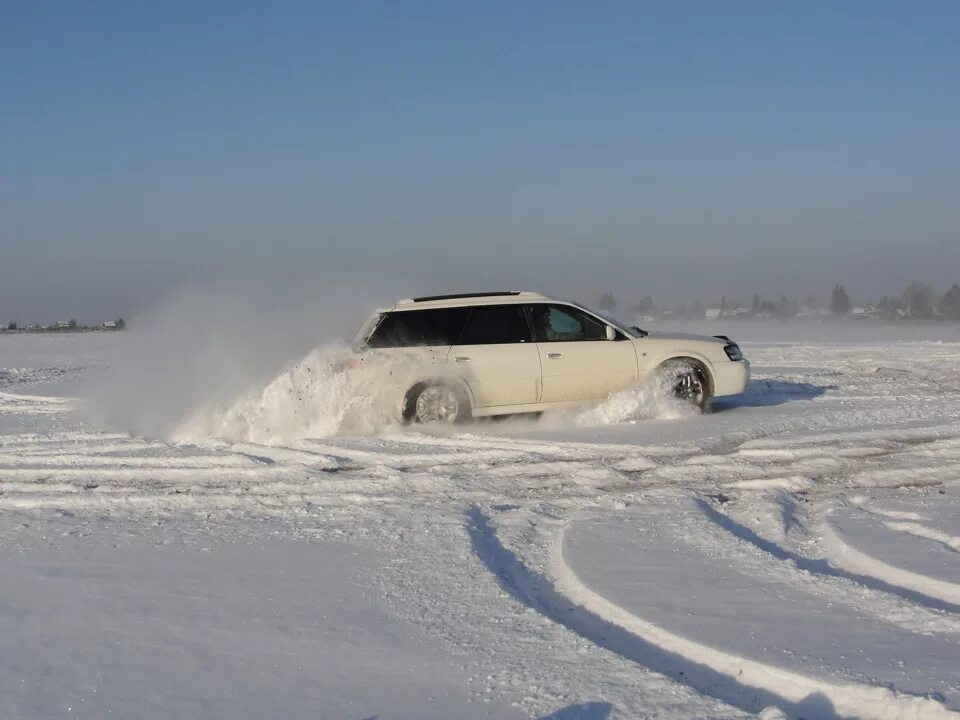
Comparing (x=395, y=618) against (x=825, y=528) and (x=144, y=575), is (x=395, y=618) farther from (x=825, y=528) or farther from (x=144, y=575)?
(x=825, y=528)

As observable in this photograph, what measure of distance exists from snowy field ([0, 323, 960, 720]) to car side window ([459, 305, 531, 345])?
4.50 ft

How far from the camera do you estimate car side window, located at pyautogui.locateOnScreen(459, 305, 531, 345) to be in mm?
11562

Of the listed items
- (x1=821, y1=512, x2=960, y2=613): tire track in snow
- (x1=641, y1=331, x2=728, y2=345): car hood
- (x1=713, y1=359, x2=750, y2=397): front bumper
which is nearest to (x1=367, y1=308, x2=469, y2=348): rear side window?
(x1=641, y1=331, x2=728, y2=345): car hood

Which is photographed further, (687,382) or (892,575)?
(687,382)

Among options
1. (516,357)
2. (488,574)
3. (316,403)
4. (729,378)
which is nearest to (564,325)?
(516,357)

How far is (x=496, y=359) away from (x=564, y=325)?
1083 mm

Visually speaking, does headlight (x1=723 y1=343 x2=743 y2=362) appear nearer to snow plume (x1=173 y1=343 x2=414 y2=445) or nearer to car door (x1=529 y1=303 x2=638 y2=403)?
car door (x1=529 y1=303 x2=638 y2=403)

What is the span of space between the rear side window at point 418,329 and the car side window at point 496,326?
0.14 metres

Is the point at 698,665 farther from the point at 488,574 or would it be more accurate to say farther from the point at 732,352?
the point at 732,352

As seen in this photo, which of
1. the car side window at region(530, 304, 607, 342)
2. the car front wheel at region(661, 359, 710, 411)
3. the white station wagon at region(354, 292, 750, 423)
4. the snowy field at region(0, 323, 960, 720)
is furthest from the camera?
the car front wheel at region(661, 359, 710, 411)

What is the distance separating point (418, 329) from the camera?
11484 millimetres

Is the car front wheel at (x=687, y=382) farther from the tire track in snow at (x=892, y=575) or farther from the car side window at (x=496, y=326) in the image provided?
the tire track in snow at (x=892, y=575)

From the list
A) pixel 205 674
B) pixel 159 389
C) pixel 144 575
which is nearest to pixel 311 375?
pixel 159 389

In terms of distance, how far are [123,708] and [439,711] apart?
128cm
